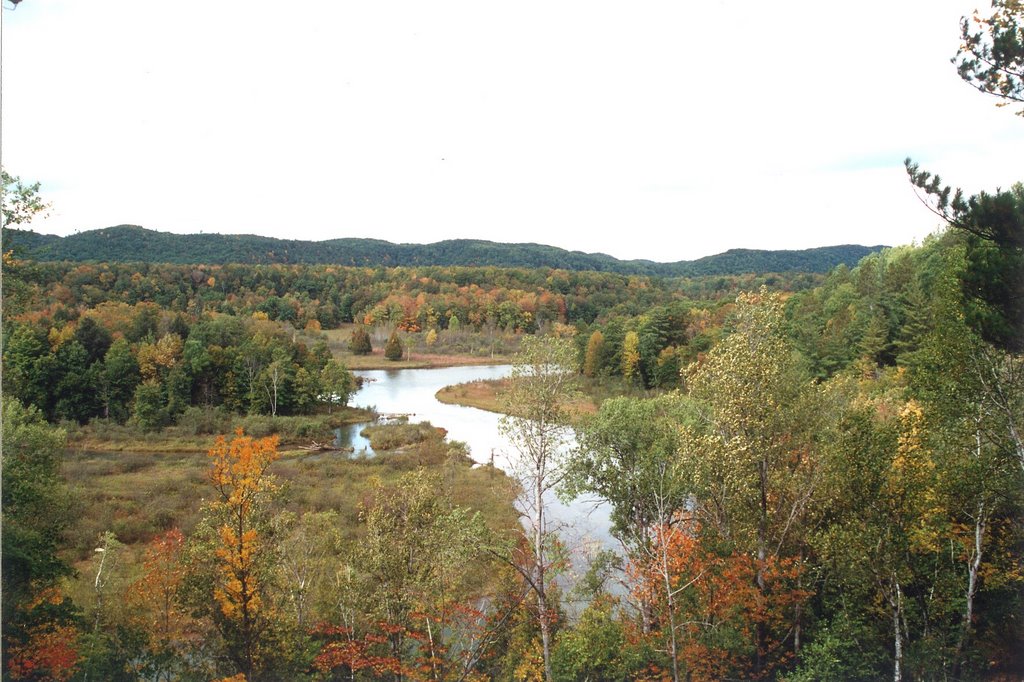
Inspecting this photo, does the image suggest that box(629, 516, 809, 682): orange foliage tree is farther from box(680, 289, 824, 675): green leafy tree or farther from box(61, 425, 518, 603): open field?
box(61, 425, 518, 603): open field

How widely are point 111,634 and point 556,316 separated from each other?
62.4 m

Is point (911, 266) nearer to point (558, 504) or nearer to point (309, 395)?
point (558, 504)

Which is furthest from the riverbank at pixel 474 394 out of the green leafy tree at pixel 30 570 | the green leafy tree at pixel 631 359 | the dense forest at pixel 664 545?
the green leafy tree at pixel 30 570

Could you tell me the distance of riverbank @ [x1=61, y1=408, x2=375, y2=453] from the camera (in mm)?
25109

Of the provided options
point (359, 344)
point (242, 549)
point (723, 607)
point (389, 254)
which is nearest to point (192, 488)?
point (242, 549)

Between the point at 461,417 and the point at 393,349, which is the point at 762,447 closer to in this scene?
the point at 461,417

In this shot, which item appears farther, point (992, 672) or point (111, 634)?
point (111, 634)

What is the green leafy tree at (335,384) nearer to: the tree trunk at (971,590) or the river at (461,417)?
the river at (461,417)

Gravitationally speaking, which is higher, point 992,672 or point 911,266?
point 911,266

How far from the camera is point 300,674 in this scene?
327 inches

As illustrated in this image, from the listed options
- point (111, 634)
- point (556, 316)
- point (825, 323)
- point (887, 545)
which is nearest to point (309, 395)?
point (111, 634)

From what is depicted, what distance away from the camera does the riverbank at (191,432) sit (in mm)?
25109

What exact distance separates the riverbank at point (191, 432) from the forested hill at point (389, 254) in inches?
999

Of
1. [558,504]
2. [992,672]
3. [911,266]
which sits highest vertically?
[911,266]
